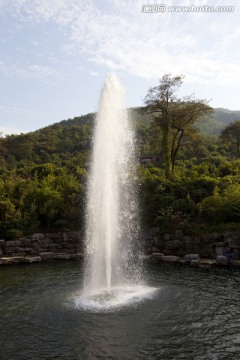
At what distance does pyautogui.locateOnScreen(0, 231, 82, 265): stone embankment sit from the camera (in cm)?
1727

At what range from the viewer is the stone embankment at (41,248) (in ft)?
56.6

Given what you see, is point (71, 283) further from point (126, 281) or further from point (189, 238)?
point (189, 238)

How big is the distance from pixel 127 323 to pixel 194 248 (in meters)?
9.49

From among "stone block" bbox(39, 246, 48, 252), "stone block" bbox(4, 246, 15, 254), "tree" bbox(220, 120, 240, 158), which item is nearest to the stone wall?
"stone block" bbox(39, 246, 48, 252)

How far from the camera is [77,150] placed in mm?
51688

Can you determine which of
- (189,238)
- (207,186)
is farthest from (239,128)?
(189,238)

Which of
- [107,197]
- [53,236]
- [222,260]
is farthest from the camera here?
[53,236]

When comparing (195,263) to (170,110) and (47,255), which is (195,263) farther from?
(170,110)

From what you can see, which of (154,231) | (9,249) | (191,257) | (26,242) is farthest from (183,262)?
(9,249)

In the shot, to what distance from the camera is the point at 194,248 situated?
17.6 metres

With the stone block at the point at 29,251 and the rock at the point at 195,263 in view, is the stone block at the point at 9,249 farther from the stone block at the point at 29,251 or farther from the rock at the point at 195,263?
the rock at the point at 195,263

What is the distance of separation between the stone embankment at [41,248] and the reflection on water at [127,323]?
155 inches

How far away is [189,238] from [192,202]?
8.90 feet

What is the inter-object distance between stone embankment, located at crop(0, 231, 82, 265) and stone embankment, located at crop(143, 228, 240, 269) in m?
3.99
